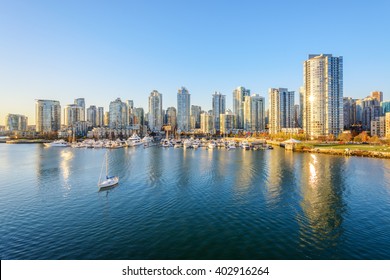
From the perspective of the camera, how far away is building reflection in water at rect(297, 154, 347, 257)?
1920 cm

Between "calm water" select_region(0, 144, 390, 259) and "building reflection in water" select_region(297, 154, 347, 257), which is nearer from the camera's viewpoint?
"calm water" select_region(0, 144, 390, 259)

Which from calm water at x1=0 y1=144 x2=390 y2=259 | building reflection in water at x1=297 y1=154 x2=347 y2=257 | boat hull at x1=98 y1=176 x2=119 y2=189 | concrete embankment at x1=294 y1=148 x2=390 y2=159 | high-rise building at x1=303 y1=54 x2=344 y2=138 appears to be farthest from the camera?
high-rise building at x1=303 y1=54 x2=344 y2=138

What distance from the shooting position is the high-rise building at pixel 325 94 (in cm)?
15312

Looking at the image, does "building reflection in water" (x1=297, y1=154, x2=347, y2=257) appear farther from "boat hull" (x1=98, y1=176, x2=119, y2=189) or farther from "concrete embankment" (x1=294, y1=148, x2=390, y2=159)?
"concrete embankment" (x1=294, y1=148, x2=390, y2=159)

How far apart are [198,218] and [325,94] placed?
164351 millimetres

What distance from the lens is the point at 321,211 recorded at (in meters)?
26.2

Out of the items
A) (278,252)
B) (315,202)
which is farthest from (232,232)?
(315,202)

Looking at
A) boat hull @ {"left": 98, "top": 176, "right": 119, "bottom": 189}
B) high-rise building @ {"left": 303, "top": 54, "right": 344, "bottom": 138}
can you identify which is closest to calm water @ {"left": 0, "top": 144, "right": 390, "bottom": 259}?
boat hull @ {"left": 98, "top": 176, "right": 119, "bottom": 189}

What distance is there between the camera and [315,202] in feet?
96.8

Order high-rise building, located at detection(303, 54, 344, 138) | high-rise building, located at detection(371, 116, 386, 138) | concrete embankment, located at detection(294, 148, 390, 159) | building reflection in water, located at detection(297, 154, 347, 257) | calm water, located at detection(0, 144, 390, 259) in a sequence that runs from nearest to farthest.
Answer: calm water, located at detection(0, 144, 390, 259), building reflection in water, located at detection(297, 154, 347, 257), concrete embankment, located at detection(294, 148, 390, 159), high-rise building, located at detection(303, 54, 344, 138), high-rise building, located at detection(371, 116, 386, 138)

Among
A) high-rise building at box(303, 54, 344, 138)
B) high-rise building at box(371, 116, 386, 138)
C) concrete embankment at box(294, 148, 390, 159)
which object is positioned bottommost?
concrete embankment at box(294, 148, 390, 159)

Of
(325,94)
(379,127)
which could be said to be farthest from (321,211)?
(379,127)

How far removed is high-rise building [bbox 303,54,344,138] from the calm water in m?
129

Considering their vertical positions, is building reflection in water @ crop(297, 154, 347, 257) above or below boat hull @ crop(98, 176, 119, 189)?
below
